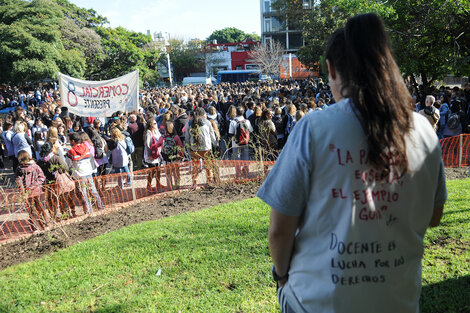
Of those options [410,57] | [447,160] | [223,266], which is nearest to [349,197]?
[223,266]

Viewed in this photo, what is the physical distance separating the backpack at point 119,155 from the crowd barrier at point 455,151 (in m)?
7.76

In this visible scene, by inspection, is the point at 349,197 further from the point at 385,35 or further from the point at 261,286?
the point at 261,286

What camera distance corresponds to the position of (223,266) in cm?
427

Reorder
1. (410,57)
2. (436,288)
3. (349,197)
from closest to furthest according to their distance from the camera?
(349,197)
(436,288)
(410,57)

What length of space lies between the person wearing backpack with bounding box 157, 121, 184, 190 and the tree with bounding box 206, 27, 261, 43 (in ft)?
403

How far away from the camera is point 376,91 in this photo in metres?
1.35

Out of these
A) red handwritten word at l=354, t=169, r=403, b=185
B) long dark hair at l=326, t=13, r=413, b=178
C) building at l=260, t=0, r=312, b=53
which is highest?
building at l=260, t=0, r=312, b=53

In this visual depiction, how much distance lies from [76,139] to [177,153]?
2.50m

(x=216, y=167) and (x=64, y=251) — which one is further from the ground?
(x=216, y=167)

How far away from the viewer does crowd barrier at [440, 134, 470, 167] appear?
8.98 m

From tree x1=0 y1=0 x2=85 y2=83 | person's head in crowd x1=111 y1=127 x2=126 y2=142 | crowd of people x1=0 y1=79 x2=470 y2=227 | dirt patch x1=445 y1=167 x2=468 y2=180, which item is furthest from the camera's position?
tree x1=0 y1=0 x2=85 y2=83

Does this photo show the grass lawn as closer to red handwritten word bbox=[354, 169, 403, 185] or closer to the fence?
the fence

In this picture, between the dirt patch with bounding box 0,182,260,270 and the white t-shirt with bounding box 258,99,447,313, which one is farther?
the dirt patch with bounding box 0,182,260,270

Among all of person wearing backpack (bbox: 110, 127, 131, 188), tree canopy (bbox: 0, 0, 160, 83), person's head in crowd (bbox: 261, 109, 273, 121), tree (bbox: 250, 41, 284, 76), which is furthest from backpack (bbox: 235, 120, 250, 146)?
tree (bbox: 250, 41, 284, 76)
